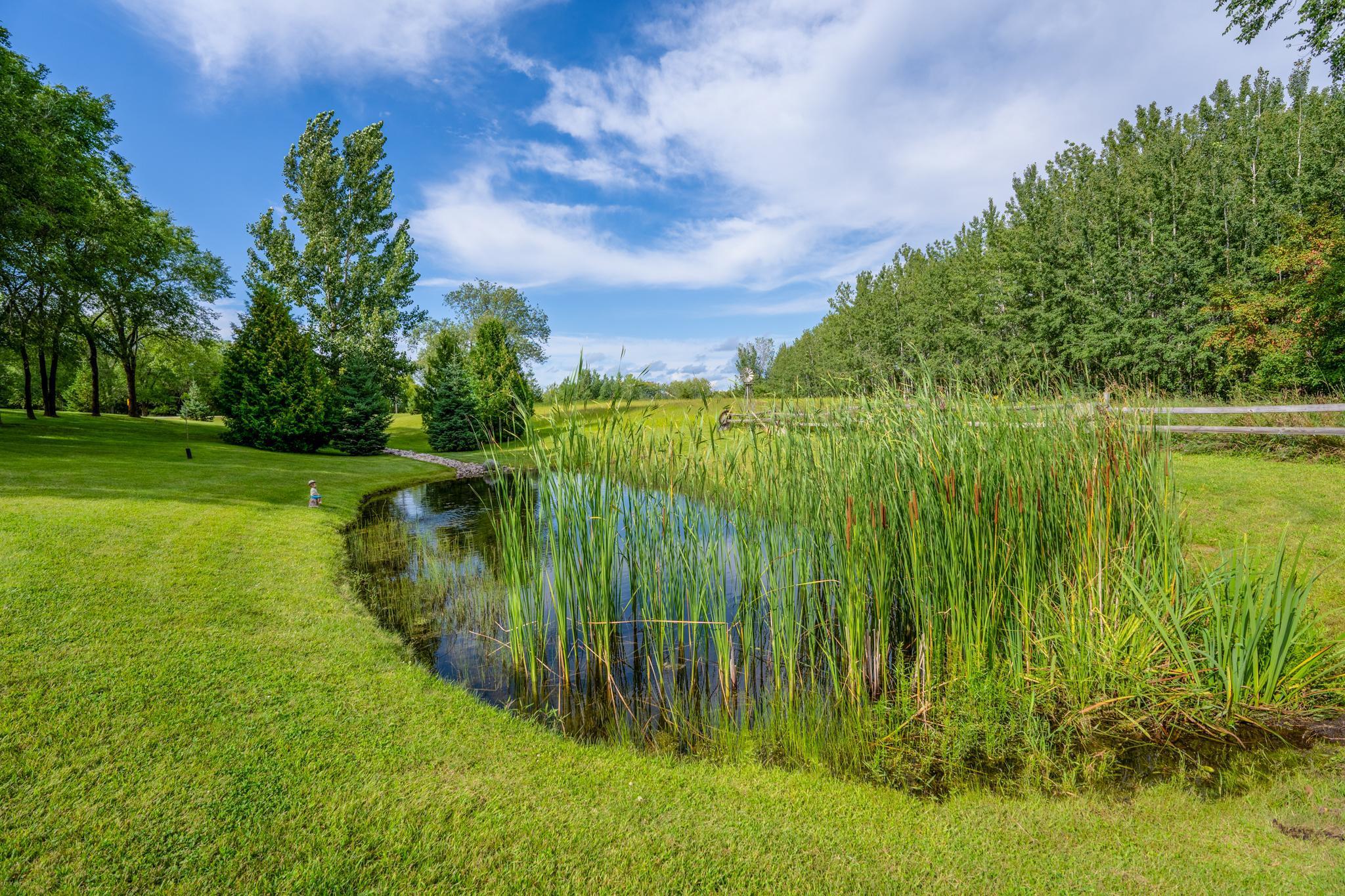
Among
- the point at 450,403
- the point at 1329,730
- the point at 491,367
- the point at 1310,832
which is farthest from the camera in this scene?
the point at 491,367

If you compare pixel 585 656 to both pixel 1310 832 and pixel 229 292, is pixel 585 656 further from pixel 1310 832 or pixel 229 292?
pixel 229 292

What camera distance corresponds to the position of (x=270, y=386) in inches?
763

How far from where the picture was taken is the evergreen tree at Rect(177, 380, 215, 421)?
40.9 metres

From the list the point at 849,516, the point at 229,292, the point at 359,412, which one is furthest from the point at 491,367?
the point at 849,516

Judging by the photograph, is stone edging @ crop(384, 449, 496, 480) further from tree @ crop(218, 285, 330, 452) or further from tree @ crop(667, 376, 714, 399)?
tree @ crop(667, 376, 714, 399)

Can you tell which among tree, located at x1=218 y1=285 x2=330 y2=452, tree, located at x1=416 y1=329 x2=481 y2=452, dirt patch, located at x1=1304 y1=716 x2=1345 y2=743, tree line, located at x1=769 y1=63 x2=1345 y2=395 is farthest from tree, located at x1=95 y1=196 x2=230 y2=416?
dirt patch, located at x1=1304 y1=716 x2=1345 y2=743

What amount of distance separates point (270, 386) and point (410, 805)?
70.4 ft

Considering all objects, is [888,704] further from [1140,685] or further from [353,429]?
[353,429]

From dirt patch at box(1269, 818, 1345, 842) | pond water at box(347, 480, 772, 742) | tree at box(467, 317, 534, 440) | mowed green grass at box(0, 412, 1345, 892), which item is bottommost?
pond water at box(347, 480, 772, 742)

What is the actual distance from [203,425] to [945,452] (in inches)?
1459

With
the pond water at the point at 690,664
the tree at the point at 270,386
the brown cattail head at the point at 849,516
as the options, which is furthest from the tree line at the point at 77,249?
the brown cattail head at the point at 849,516

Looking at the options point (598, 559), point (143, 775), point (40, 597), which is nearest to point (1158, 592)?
point (598, 559)

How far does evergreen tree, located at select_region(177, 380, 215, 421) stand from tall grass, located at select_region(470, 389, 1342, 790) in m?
49.6

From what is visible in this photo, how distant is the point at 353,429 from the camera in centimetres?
2178
